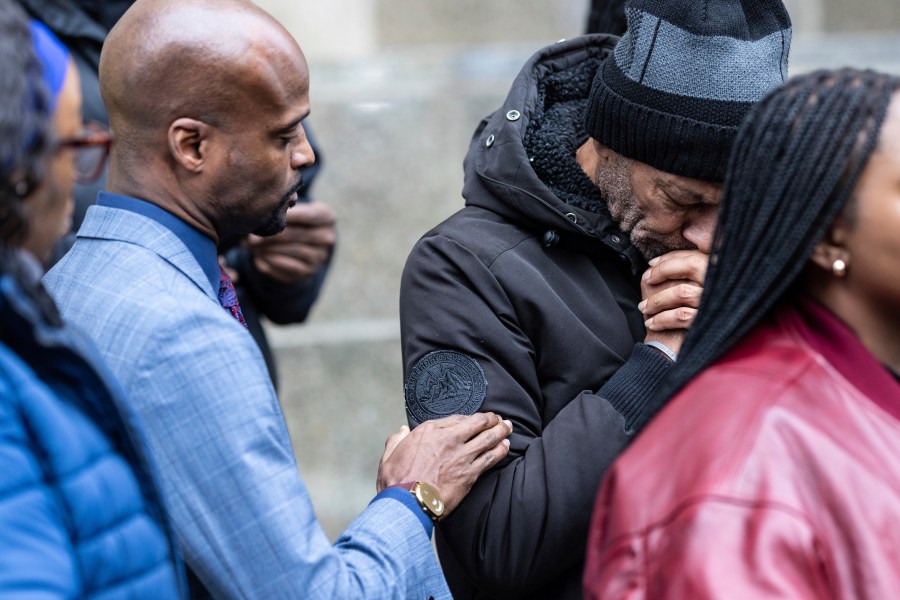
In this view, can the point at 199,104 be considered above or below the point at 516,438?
above

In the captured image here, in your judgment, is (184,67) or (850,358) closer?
(850,358)

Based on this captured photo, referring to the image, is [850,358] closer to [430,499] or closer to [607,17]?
[430,499]

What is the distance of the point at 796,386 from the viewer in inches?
64.1

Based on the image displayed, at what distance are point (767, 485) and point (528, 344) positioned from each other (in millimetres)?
980

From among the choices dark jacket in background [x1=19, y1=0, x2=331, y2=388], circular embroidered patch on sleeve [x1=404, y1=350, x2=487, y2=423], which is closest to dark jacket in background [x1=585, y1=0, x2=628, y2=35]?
dark jacket in background [x1=19, y1=0, x2=331, y2=388]

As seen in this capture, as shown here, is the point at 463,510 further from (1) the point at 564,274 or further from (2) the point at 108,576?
(2) the point at 108,576

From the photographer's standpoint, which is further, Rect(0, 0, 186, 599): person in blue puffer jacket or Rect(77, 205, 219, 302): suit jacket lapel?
Rect(77, 205, 219, 302): suit jacket lapel

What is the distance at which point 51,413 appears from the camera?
1530 millimetres

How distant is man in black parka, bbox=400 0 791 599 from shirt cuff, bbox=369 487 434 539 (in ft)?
0.50

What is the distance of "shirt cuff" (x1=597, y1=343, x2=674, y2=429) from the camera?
7.73ft

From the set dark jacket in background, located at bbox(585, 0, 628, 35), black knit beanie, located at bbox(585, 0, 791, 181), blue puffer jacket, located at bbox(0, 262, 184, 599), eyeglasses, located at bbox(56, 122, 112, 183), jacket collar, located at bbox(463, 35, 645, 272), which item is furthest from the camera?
dark jacket in background, located at bbox(585, 0, 628, 35)

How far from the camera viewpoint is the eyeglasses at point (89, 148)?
166cm

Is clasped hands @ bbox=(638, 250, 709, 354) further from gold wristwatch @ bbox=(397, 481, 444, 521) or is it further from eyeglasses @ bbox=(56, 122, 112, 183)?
eyeglasses @ bbox=(56, 122, 112, 183)

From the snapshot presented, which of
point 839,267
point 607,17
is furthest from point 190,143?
point 607,17
